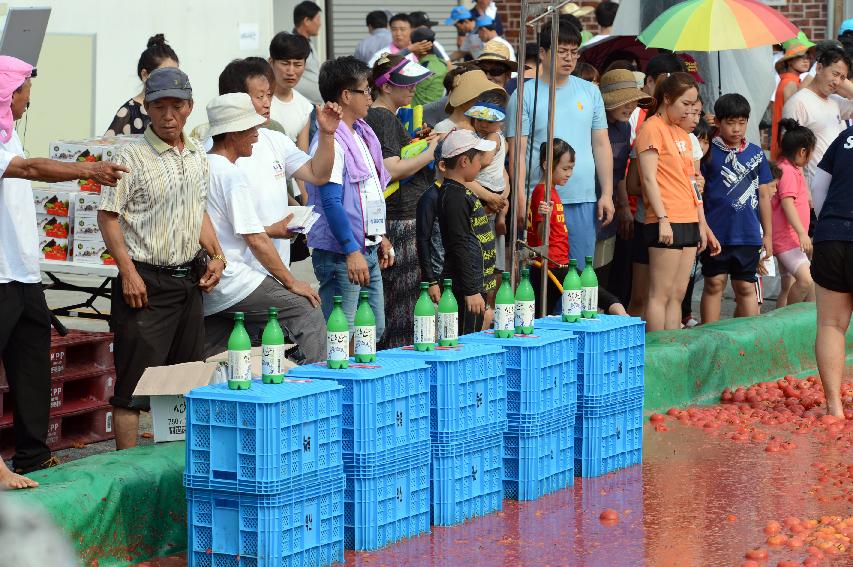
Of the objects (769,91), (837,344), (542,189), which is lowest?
(837,344)

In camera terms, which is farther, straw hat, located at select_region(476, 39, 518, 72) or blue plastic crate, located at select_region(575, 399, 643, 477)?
straw hat, located at select_region(476, 39, 518, 72)

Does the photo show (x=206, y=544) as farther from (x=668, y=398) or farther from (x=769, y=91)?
(x=769, y=91)

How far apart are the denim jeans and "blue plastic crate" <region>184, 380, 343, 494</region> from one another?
8.68ft

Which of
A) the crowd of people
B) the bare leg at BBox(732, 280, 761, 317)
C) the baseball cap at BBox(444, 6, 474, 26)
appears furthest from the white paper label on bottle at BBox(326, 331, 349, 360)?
the baseball cap at BBox(444, 6, 474, 26)

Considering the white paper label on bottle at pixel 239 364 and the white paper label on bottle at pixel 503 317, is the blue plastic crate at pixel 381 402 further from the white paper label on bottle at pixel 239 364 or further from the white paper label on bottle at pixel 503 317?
the white paper label on bottle at pixel 503 317

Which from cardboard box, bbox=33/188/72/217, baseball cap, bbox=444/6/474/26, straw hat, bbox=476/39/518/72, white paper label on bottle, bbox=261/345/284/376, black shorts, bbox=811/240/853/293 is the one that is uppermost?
baseball cap, bbox=444/6/474/26

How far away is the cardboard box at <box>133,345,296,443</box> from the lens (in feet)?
22.6

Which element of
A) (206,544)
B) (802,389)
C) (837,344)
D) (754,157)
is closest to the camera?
(206,544)

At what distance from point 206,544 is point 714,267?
20.5 feet

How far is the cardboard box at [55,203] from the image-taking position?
33.4 ft

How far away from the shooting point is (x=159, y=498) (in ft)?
21.5

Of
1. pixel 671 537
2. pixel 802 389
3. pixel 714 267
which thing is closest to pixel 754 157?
pixel 714 267

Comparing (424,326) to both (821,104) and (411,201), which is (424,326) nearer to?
(411,201)

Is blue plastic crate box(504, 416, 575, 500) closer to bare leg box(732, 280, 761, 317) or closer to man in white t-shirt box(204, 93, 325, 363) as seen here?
man in white t-shirt box(204, 93, 325, 363)
